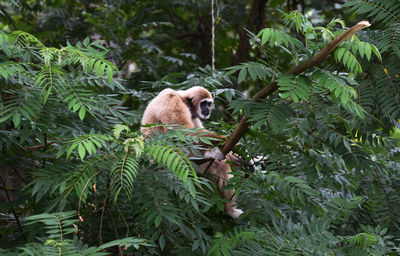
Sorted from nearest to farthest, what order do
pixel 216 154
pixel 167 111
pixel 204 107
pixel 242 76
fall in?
pixel 242 76 → pixel 216 154 → pixel 167 111 → pixel 204 107

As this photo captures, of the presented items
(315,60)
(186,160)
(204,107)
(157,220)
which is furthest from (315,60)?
(204,107)

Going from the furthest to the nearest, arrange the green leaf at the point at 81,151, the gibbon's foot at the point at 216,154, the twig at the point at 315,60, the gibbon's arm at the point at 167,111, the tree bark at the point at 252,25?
the tree bark at the point at 252,25, the gibbon's arm at the point at 167,111, the gibbon's foot at the point at 216,154, the twig at the point at 315,60, the green leaf at the point at 81,151

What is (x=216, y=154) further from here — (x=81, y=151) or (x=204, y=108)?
(x=204, y=108)

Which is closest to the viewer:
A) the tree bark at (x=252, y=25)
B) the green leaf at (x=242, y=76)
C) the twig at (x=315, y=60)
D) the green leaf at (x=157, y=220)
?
the twig at (x=315, y=60)

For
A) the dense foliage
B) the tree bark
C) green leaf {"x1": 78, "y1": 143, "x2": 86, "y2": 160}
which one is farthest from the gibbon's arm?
the tree bark

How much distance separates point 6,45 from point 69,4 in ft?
16.7

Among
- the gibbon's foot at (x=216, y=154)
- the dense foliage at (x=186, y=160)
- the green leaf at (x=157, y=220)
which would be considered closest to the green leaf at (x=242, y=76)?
the dense foliage at (x=186, y=160)

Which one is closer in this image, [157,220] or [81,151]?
[81,151]

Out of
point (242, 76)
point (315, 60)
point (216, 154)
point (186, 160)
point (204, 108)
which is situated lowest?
point (204, 108)

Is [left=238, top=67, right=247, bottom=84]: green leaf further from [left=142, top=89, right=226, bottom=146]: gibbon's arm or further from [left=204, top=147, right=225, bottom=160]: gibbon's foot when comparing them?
[left=142, top=89, right=226, bottom=146]: gibbon's arm

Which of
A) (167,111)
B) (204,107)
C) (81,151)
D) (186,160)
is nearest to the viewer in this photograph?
(81,151)

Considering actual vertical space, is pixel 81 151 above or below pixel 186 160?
above

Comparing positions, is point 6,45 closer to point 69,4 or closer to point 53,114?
point 53,114

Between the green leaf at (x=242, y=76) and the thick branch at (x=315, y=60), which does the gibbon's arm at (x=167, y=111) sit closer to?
the thick branch at (x=315, y=60)
